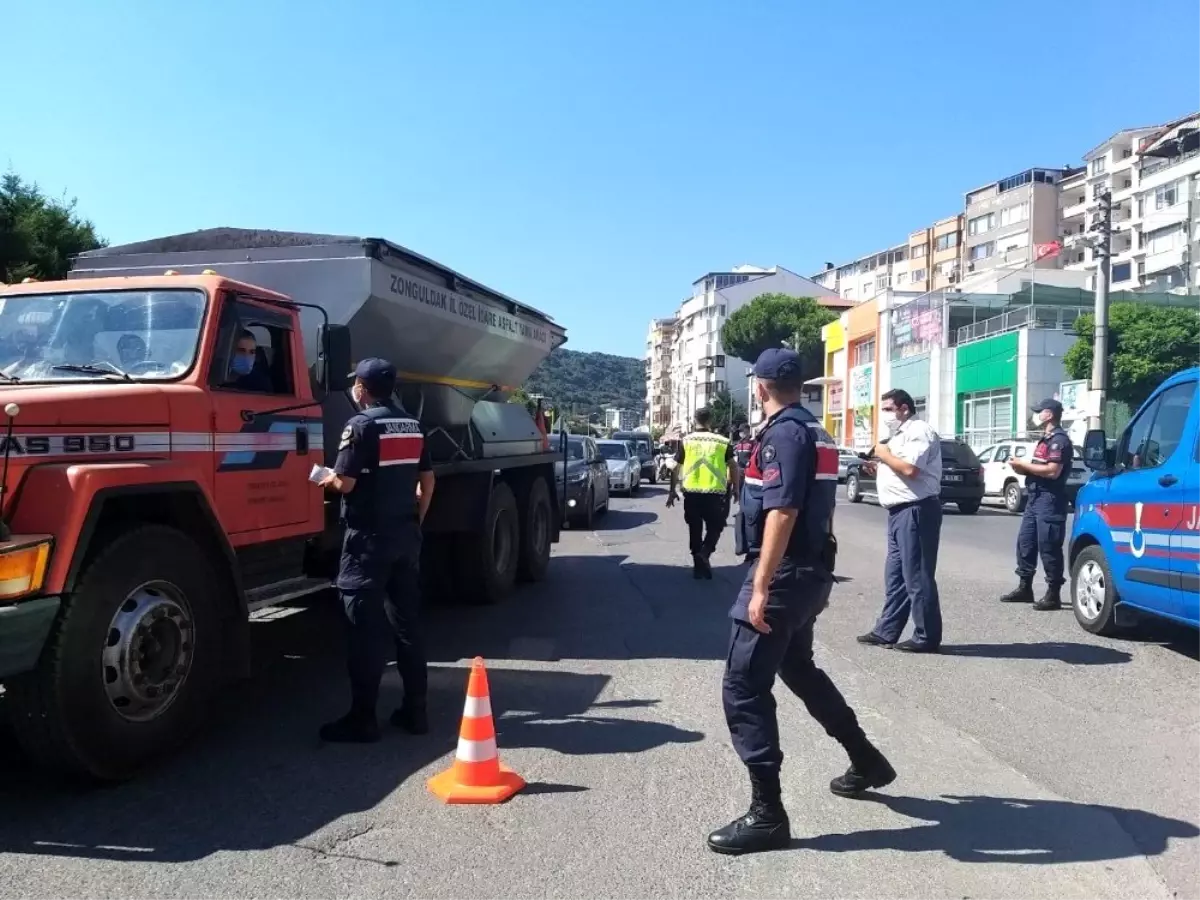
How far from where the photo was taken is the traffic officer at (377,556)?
16.9ft

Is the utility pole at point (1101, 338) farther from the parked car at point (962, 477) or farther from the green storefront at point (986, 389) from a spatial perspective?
the green storefront at point (986, 389)

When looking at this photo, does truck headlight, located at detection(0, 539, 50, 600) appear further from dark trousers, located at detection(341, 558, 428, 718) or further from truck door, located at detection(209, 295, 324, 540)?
dark trousers, located at detection(341, 558, 428, 718)

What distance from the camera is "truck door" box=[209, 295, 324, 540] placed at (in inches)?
218

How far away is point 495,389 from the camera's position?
36.7 ft

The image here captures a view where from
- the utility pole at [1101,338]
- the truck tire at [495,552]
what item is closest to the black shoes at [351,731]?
the truck tire at [495,552]

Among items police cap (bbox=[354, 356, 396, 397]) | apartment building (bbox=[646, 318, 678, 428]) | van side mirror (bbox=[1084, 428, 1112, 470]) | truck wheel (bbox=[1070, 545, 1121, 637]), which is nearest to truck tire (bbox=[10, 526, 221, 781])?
police cap (bbox=[354, 356, 396, 397])

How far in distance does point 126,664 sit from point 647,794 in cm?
238

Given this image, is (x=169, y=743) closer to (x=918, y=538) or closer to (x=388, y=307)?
(x=388, y=307)

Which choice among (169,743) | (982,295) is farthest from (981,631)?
(982,295)

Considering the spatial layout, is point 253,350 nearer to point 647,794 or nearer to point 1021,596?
point 647,794

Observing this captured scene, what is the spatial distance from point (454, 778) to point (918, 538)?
4229mm

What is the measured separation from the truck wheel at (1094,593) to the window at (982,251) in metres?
87.4

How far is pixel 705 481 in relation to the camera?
419 inches

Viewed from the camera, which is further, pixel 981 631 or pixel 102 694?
pixel 981 631
